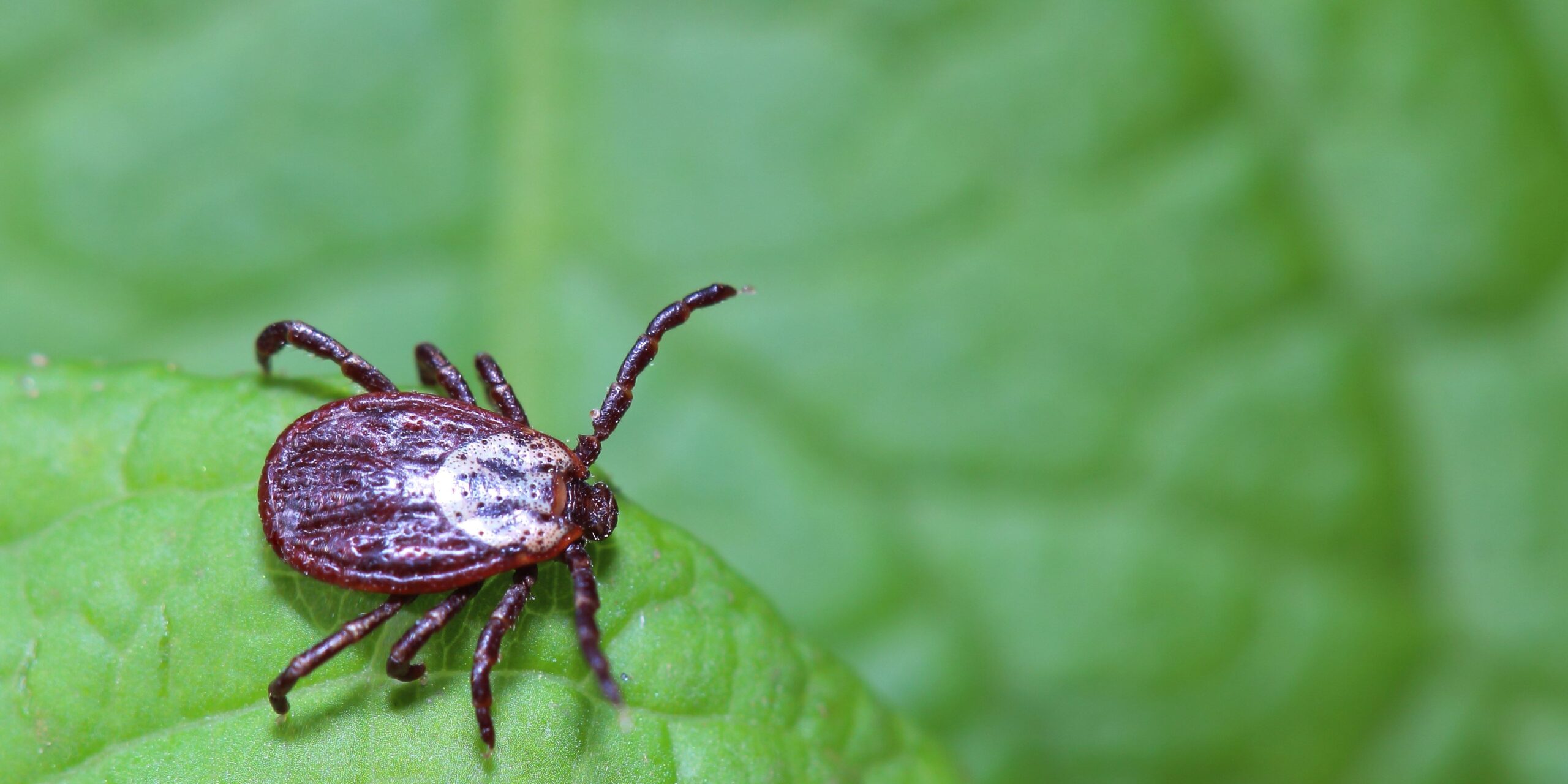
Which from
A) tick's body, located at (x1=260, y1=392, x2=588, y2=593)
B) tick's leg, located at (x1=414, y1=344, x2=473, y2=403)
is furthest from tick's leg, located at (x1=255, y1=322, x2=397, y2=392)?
tick's body, located at (x1=260, y1=392, x2=588, y2=593)

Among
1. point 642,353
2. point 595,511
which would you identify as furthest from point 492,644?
point 642,353

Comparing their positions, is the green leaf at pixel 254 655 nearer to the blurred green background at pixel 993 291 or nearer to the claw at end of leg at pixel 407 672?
the claw at end of leg at pixel 407 672

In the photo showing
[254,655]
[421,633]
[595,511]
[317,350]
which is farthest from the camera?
[317,350]

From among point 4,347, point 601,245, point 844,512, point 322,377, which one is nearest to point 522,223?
point 601,245

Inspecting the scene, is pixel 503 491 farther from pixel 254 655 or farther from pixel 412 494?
pixel 254 655

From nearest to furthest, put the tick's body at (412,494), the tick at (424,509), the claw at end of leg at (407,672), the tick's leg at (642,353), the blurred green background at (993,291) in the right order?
the claw at end of leg at (407,672)
the tick at (424,509)
the tick's body at (412,494)
the tick's leg at (642,353)
the blurred green background at (993,291)

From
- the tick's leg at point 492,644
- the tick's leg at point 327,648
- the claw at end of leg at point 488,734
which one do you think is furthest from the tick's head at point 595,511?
the claw at end of leg at point 488,734
